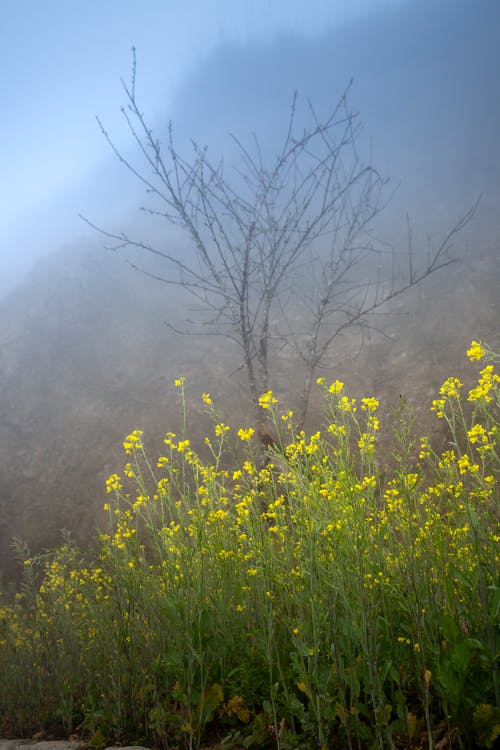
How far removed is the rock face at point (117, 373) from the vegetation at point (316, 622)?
25.0 feet

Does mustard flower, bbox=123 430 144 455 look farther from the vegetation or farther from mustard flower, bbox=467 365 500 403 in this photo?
mustard flower, bbox=467 365 500 403

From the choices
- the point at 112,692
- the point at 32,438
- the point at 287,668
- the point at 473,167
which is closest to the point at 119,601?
the point at 112,692

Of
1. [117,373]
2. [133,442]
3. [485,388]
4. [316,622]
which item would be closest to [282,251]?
[133,442]

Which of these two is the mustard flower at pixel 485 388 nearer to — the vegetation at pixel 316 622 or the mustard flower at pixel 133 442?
the vegetation at pixel 316 622

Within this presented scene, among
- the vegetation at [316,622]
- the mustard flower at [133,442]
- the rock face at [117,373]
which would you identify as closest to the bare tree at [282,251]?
the rock face at [117,373]

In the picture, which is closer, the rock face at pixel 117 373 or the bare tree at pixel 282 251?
the bare tree at pixel 282 251

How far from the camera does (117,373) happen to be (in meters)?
14.5

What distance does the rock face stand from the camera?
10.8 m

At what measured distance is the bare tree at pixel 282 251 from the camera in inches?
211

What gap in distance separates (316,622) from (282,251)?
4.45m

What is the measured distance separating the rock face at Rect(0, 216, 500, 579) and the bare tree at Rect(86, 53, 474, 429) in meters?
1.05

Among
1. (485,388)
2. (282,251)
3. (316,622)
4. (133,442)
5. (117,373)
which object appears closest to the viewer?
(316,622)

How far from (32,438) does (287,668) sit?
11.7 metres

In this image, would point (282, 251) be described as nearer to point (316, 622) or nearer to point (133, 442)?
point (133, 442)
